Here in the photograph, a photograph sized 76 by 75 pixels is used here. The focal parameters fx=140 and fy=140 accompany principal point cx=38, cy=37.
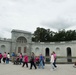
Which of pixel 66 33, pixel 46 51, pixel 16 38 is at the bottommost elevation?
pixel 46 51

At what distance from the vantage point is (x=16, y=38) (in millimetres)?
44625

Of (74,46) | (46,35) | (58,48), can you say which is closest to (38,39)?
(46,35)

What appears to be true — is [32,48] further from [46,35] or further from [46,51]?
[46,35]

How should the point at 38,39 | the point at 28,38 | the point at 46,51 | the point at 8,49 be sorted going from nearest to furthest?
1. the point at 8,49
2. the point at 28,38
3. the point at 46,51
4. the point at 38,39

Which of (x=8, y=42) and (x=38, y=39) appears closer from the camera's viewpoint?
(x=8, y=42)

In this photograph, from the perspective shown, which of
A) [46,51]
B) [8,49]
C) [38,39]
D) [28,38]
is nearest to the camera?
[8,49]

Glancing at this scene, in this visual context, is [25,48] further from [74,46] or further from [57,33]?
[57,33]

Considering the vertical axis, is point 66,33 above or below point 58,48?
above

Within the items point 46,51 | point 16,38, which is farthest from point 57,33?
point 16,38

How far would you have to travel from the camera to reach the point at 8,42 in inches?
1724

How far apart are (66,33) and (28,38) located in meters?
23.3

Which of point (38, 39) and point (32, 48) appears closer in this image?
point (32, 48)

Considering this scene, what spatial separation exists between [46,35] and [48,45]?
55.1ft

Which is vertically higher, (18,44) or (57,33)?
(57,33)
